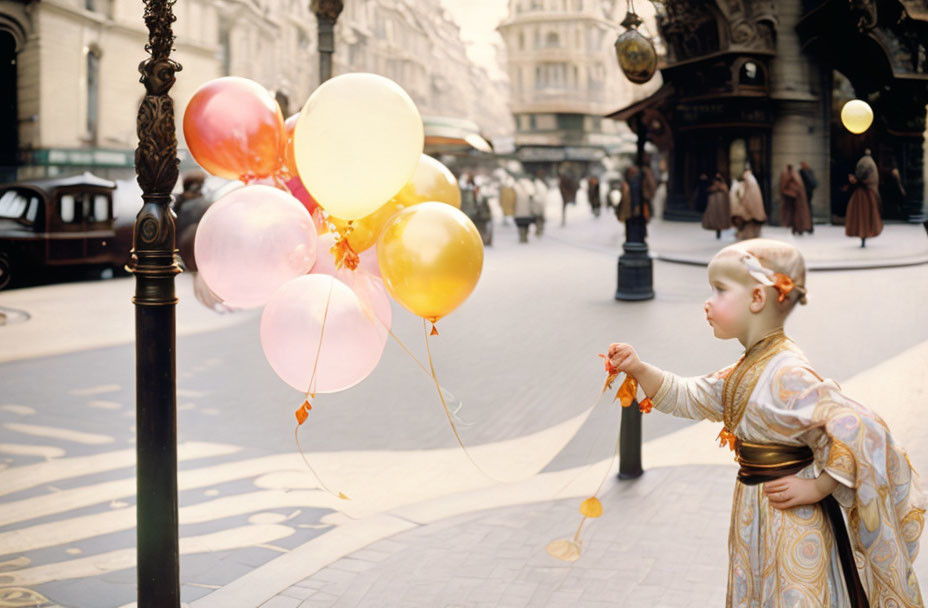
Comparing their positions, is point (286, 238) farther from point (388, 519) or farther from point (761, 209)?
point (761, 209)

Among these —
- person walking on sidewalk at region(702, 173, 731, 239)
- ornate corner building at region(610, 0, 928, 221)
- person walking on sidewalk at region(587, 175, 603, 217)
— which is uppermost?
ornate corner building at region(610, 0, 928, 221)

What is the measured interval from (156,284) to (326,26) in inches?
236

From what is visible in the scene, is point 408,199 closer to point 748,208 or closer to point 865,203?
point 865,203

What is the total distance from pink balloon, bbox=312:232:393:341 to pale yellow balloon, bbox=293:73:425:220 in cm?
47

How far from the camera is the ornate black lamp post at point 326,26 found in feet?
27.6

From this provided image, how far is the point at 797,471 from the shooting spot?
2598mm

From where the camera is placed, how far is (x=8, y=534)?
4875 mm

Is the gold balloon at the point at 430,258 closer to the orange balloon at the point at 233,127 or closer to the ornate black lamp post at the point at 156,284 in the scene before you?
the orange balloon at the point at 233,127

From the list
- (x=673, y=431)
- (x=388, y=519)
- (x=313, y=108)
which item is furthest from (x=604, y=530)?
(x=313, y=108)

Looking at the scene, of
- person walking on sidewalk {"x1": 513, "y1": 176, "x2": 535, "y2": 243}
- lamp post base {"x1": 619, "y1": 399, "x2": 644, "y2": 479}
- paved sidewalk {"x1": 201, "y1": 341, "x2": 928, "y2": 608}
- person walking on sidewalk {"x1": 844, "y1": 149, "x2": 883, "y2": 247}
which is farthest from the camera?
person walking on sidewalk {"x1": 513, "y1": 176, "x2": 535, "y2": 243}

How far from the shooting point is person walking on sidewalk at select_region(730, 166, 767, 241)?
19.6 m

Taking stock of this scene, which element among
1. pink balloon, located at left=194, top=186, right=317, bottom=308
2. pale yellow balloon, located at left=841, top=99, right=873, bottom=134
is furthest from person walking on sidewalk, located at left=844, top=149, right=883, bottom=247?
pink balloon, located at left=194, top=186, right=317, bottom=308

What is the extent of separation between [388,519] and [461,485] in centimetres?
81

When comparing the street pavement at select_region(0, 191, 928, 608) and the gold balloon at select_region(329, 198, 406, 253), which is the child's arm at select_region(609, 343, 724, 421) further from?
the street pavement at select_region(0, 191, 928, 608)
